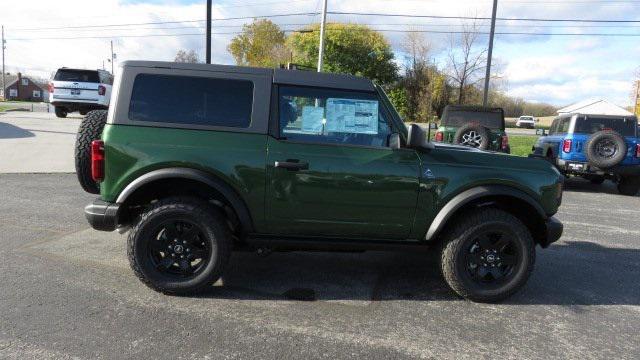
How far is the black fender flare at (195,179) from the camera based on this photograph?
3.69 metres

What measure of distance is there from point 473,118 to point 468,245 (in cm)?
878

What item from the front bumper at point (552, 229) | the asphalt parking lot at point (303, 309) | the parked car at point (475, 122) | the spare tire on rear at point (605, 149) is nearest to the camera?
the asphalt parking lot at point (303, 309)

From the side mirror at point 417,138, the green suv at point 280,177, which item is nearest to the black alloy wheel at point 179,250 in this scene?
the green suv at point 280,177

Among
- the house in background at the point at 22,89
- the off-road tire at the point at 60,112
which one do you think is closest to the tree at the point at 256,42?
the off-road tire at the point at 60,112

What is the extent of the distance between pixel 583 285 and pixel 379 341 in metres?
2.53

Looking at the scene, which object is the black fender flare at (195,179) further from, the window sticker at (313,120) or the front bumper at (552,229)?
the front bumper at (552,229)

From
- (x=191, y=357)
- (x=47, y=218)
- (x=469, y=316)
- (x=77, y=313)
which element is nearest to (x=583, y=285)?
(x=469, y=316)

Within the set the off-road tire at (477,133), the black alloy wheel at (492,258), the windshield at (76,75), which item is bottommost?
the black alloy wheel at (492,258)

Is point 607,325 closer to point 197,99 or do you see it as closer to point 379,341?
point 379,341

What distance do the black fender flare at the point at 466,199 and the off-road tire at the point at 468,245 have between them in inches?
6.8

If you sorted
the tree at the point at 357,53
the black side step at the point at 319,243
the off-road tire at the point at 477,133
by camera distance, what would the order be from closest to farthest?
the black side step at the point at 319,243 < the off-road tire at the point at 477,133 < the tree at the point at 357,53

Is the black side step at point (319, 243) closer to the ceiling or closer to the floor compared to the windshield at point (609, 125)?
closer to the floor

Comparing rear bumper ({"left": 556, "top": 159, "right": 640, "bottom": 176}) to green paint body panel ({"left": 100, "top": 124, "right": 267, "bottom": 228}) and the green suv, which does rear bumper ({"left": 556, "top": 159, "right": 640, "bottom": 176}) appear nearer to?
the green suv

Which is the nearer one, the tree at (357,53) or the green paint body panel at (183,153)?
the green paint body panel at (183,153)
